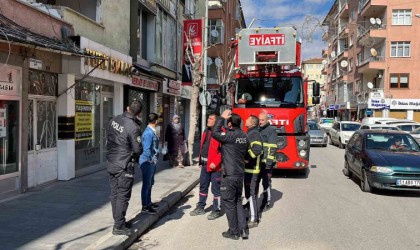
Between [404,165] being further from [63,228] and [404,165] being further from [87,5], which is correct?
[87,5]

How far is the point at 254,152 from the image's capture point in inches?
242

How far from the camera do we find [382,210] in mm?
7730

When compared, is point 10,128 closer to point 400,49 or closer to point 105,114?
point 105,114

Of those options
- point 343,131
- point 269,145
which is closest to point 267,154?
point 269,145

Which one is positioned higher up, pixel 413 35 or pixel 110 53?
pixel 413 35

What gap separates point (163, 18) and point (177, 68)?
3.52 metres

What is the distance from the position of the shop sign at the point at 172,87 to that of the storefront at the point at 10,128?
31.5 ft

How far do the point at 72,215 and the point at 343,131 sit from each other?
19.6 m

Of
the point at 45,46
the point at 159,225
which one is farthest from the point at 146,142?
the point at 45,46

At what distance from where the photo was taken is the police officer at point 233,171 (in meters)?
5.69

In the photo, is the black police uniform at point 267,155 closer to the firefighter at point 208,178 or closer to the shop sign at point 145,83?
the firefighter at point 208,178

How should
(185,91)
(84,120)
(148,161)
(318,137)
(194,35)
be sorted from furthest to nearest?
(318,137) → (185,91) → (194,35) → (84,120) → (148,161)

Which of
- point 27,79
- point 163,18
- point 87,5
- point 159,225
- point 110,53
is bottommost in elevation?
point 159,225

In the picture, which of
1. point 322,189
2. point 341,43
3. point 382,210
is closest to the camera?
point 382,210
